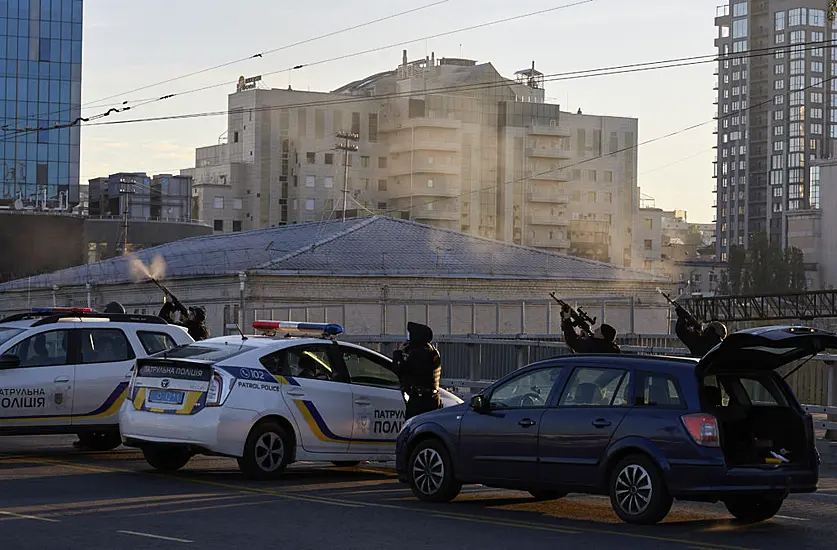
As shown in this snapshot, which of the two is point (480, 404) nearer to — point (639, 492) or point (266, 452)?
point (639, 492)

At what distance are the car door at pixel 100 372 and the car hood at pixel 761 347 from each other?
28.9ft

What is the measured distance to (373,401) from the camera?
17.0m

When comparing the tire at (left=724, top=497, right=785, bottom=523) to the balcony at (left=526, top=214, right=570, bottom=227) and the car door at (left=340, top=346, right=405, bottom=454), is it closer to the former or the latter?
the car door at (left=340, top=346, right=405, bottom=454)

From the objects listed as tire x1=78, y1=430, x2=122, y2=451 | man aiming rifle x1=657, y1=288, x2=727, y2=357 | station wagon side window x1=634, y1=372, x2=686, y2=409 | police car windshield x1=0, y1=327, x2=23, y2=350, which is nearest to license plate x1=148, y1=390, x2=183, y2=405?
police car windshield x1=0, y1=327, x2=23, y2=350

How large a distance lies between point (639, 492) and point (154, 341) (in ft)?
28.8

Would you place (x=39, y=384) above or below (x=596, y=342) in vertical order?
below

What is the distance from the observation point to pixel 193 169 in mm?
142125

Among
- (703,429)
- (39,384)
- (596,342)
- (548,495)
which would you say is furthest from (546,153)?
(703,429)

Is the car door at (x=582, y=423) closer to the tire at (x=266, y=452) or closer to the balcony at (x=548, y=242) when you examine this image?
the tire at (x=266, y=452)

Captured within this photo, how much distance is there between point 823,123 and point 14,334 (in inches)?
7335

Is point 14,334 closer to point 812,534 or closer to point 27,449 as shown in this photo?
point 27,449

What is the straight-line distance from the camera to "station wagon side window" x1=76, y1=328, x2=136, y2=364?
1889 centimetres

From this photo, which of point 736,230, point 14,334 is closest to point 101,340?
point 14,334

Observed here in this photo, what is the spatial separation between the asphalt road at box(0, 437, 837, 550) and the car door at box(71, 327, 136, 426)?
1.56 meters
